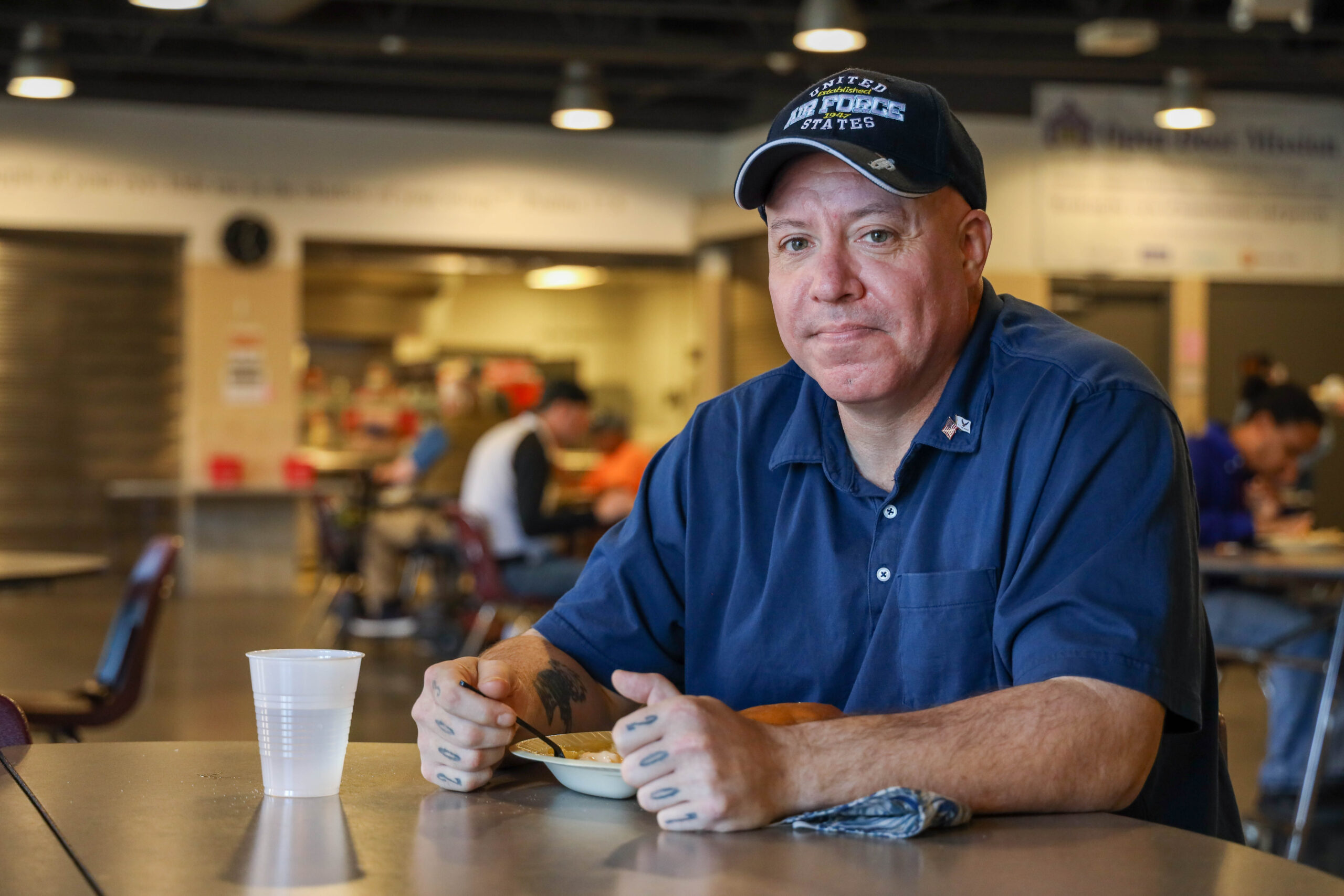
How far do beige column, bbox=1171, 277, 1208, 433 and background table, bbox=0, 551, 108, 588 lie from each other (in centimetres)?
788

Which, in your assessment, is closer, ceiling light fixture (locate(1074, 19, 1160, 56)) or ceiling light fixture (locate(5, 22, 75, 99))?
ceiling light fixture (locate(1074, 19, 1160, 56))

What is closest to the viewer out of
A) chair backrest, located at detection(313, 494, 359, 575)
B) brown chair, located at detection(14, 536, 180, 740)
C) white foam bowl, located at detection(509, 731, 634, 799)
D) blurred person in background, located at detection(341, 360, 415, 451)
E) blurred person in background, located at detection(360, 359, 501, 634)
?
white foam bowl, located at detection(509, 731, 634, 799)

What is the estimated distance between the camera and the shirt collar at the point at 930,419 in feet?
5.31

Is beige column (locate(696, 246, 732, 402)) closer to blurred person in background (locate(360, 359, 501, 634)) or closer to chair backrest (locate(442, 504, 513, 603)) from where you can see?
blurred person in background (locate(360, 359, 501, 634))

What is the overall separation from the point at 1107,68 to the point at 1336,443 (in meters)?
3.00

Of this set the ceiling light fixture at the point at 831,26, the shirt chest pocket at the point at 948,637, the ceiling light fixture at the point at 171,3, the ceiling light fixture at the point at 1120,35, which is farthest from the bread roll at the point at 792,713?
the ceiling light fixture at the point at 1120,35

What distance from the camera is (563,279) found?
12828 mm

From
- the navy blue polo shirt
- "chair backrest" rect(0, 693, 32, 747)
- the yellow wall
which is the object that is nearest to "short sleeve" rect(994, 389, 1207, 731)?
the navy blue polo shirt

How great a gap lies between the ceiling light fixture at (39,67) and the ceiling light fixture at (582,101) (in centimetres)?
291

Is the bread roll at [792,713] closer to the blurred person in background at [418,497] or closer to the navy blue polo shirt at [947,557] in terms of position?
the navy blue polo shirt at [947,557]

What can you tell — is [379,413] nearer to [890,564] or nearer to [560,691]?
[560,691]

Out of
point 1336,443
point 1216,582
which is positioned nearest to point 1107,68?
point 1336,443

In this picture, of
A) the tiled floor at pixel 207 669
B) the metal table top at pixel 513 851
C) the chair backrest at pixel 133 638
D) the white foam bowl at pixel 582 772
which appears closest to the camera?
the metal table top at pixel 513 851

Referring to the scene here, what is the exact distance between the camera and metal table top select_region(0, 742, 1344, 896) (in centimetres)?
106
